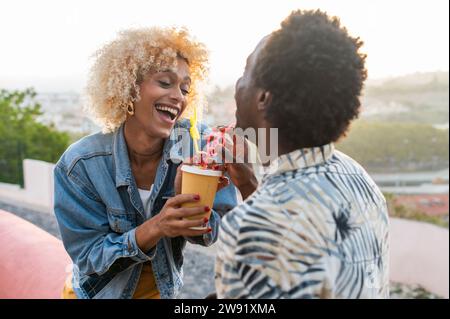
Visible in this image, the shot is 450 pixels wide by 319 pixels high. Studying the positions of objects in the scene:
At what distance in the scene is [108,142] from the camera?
2.39 metres

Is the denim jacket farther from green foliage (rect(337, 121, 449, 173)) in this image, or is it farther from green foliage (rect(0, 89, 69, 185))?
green foliage (rect(0, 89, 69, 185))

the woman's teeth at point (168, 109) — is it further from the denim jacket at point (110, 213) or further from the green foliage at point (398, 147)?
the green foliage at point (398, 147)

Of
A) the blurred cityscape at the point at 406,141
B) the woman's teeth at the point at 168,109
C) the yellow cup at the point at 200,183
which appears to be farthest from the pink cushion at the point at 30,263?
the blurred cityscape at the point at 406,141

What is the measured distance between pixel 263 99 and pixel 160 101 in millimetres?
1017

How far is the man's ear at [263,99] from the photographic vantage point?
53.5 inches

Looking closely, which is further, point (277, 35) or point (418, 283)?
point (418, 283)

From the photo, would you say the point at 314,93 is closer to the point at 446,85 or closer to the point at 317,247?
the point at 317,247

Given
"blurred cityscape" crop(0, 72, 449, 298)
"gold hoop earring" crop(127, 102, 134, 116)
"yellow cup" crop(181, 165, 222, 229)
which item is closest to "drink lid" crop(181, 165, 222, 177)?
"yellow cup" crop(181, 165, 222, 229)

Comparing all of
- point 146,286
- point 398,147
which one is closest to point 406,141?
point 398,147

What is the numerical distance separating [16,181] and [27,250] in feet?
28.1

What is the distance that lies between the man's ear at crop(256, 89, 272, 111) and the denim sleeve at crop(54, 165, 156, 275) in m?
0.98

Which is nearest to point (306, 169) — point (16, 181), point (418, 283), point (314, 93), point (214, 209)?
point (314, 93)

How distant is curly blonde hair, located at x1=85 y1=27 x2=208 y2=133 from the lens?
7.69 ft

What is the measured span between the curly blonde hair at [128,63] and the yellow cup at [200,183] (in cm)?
62
